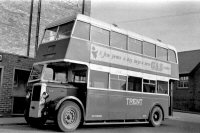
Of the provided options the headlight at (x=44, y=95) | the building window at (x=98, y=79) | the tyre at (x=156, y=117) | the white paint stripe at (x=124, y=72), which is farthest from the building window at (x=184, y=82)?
the headlight at (x=44, y=95)

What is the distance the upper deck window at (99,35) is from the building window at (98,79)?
1.31 meters

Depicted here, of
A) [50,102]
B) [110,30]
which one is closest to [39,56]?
[50,102]

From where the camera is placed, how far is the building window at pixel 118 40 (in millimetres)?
11883

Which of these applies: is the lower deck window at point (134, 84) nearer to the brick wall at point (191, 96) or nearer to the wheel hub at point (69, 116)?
the wheel hub at point (69, 116)

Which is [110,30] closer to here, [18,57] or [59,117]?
[59,117]

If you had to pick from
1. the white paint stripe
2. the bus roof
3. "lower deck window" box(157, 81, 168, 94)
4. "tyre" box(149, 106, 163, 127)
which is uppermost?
the bus roof

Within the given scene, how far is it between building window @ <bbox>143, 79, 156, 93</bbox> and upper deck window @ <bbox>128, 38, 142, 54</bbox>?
149 cm

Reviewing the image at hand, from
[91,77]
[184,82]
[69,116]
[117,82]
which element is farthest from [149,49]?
[184,82]

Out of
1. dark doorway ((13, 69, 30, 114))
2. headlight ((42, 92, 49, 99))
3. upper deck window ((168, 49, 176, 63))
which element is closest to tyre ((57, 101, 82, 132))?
headlight ((42, 92, 49, 99))

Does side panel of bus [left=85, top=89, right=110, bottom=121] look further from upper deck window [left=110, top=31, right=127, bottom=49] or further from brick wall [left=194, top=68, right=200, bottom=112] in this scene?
brick wall [left=194, top=68, right=200, bottom=112]

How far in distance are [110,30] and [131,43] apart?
1.45 meters

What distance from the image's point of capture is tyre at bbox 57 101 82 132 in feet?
31.6

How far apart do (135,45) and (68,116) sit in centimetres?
498

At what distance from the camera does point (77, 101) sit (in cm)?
1022
